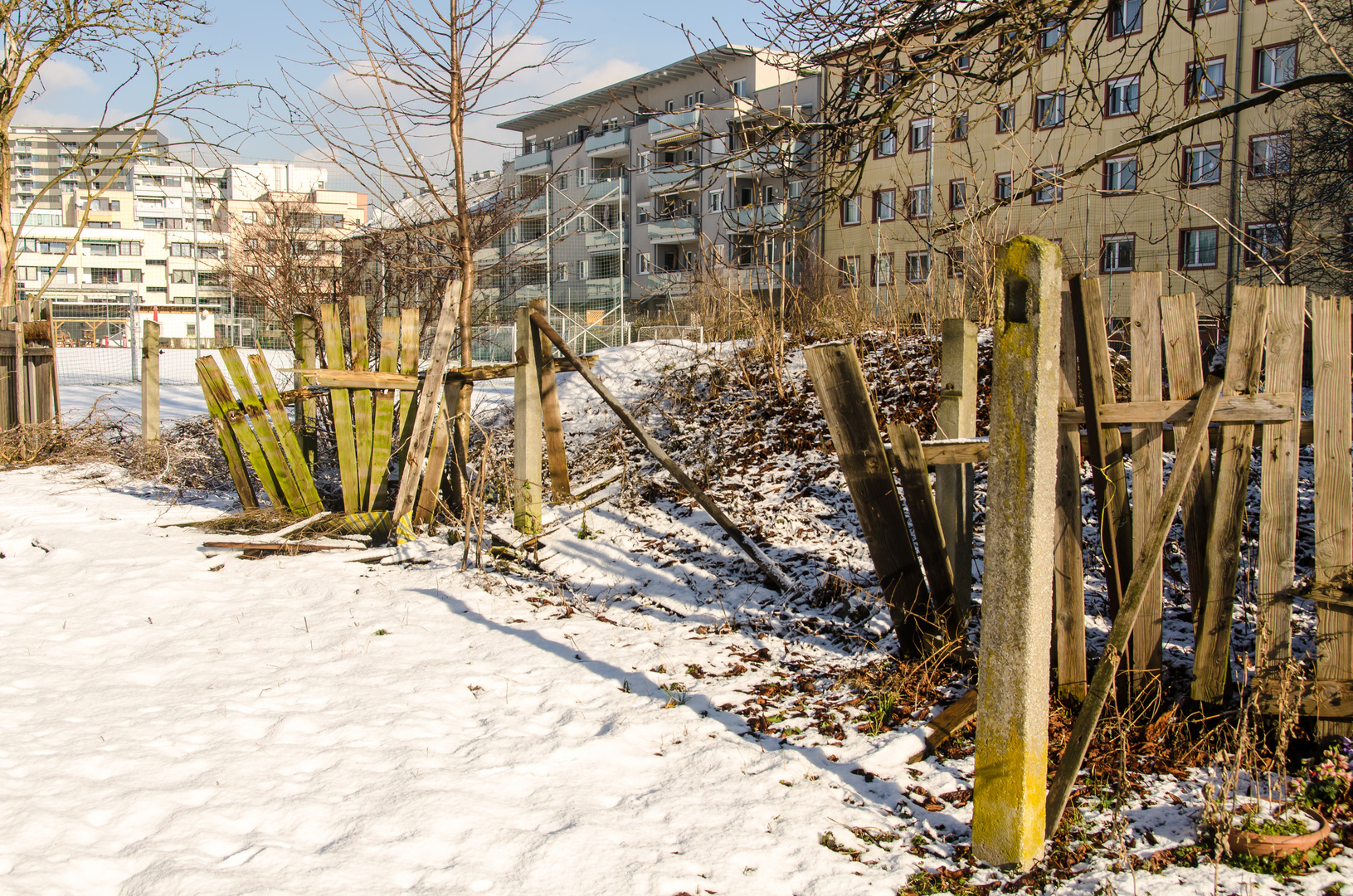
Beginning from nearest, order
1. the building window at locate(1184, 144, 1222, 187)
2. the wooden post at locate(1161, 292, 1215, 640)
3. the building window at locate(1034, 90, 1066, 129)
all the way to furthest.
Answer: the wooden post at locate(1161, 292, 1215, 640) < the building window at locate(1034, 90, 1066, 129) < the building window at locate(1184, 144, 1222, 187)

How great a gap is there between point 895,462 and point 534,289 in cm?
3201

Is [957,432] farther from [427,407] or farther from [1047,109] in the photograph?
[427,407]

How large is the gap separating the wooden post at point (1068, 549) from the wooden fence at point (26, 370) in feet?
35.5

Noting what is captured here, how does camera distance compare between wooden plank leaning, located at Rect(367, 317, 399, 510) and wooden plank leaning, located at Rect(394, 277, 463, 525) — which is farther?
wooden plank leaning, located at Rect(367, 317, 399, 510)

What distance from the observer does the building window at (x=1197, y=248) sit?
26156mm

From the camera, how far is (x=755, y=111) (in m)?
5.27

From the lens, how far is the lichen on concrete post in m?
2.49

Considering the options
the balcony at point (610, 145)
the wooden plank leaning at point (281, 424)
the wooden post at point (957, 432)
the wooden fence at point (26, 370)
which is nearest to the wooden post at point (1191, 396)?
the wooden post at point (957, 432)

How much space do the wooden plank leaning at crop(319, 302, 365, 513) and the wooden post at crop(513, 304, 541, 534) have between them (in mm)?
1379

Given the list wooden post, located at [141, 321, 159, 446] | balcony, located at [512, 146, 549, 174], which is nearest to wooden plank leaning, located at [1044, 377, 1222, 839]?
wooden post, located at [141, 321, 159, 446]

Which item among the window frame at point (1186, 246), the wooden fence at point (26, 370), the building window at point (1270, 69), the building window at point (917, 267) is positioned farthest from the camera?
the window frame at point (1186, 246)

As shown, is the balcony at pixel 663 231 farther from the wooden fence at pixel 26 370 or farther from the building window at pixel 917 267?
the wooden fence at pixel 26 370

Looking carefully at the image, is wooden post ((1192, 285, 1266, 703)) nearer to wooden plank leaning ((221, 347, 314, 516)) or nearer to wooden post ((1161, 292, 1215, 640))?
wooden post ((1161, 292, 1215, 640))

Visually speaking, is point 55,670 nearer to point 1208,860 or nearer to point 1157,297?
point 1208,860
